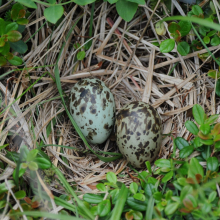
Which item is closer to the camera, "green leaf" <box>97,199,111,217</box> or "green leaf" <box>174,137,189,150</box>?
"green leaf" <box>97,199,111,217</box>

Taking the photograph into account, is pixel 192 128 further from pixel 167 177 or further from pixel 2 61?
pixel 2 61

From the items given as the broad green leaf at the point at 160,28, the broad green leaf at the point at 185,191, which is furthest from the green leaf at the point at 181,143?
the broad green leaf at the point at 160,28

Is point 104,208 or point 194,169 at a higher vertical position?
point 194,169

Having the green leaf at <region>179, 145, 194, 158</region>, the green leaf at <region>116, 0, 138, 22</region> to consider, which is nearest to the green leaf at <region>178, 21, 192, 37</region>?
the green leaf at <region>116, 0, 138, 22</region>

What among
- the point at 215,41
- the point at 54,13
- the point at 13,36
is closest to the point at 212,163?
the point at 215,41

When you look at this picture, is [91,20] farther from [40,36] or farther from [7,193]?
[7,193]

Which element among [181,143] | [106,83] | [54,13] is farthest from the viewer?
[106,83]

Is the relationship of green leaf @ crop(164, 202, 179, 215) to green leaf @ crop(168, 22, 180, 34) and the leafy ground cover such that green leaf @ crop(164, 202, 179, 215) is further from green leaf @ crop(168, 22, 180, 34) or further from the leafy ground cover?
green leaf @ crop(168, 22, 180, 34)
